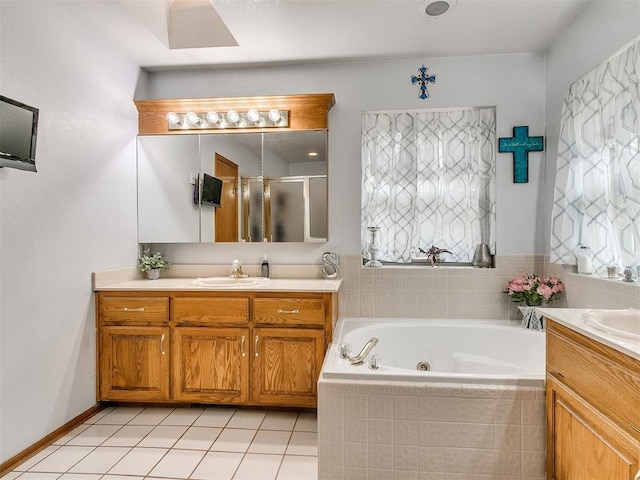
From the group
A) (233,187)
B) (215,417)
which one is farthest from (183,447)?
(233,187)

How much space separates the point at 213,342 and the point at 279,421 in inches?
25.9

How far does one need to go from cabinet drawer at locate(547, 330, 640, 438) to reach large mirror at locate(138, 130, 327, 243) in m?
1.75

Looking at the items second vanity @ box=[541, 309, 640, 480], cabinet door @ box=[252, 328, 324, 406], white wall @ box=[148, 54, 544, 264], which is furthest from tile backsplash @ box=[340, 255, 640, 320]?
second vanity @ box=[541, 309, 640, 480]

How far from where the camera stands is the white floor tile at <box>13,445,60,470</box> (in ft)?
6.53

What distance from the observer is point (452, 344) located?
2.70 metres

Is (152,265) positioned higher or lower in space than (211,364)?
higher

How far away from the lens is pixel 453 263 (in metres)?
3.06

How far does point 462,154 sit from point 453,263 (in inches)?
33.1

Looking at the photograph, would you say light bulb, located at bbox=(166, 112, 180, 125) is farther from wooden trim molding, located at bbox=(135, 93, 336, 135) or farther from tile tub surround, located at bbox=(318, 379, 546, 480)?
tile tub surround, located at bbox=(318, 379, 546, 480)

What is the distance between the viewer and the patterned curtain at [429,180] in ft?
9.79

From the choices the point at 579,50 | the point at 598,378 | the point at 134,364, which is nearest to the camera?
the point at 598,378

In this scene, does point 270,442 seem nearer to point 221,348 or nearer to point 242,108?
point 221,348

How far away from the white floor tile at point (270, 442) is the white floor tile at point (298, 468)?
9 cm

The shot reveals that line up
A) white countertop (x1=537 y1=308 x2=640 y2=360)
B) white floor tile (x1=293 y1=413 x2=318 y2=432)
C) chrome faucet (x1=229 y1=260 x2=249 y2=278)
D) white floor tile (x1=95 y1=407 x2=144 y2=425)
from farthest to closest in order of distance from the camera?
1. chrome faucet (x1=229 y1=260 x2=249 y2=278)
2. white floor tile (x1=95 y1=407 x2=144 y2=425)
3. white floor tile (x1=293 y1=413 x2=318 y2=432)
4. white countertop (x1=537 y1=308 x2=640 y2=360)
